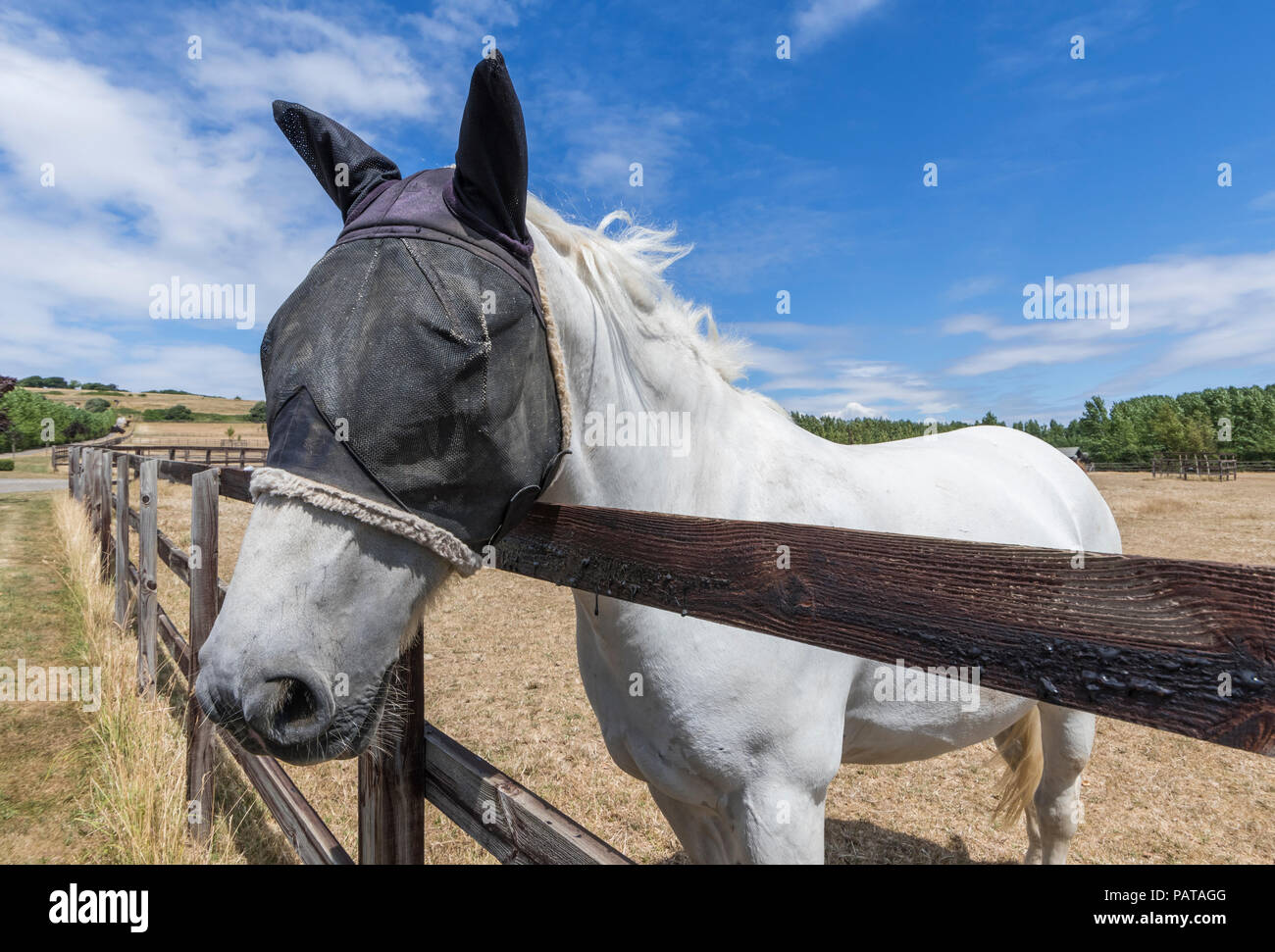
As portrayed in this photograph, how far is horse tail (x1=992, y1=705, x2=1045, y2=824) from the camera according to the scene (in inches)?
142

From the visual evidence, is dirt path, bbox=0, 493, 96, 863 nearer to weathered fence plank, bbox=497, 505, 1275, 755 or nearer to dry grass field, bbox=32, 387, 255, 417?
weathered fence plank, bbox=497, 505, 1275, 755

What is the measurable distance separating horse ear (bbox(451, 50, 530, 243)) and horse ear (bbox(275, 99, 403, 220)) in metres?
0.34

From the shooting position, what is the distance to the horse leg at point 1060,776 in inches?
129

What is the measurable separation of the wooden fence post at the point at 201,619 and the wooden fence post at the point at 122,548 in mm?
3835

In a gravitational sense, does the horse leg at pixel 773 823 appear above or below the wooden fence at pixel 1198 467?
below

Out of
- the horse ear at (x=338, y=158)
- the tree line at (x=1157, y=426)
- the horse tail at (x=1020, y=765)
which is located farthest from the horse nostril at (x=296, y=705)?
the tree line at (x=1157, y=426)

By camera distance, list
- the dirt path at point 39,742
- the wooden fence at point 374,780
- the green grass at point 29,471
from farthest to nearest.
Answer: the green grass at point 29,471
the dirt path at point 39,742
the wooden fence at point 374,780

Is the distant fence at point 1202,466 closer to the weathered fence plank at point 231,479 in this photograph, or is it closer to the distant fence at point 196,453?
the weathered fence plank at point 231,479

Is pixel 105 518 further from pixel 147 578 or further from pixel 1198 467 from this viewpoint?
pixel 1198 467

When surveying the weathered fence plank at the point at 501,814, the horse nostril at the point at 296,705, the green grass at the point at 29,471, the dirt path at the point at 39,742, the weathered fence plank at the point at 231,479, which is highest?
the green grass at the point at 29,471

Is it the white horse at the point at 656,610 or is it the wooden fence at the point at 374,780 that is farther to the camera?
the wooden fence at the point at 374,780
